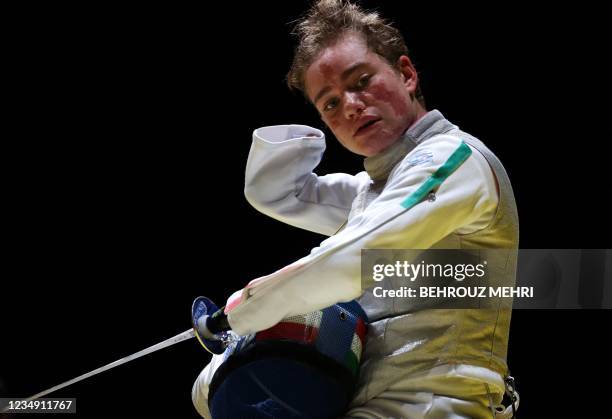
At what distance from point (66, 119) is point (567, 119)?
1.70 metres

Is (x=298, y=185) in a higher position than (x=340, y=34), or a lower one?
lower

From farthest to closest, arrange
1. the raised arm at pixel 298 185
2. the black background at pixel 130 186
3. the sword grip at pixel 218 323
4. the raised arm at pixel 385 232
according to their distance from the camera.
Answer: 1. the black background at pixel 130 186
2. the raised arm at pixel 298 185
3. the sword grip at pixel 218 323
4. the raised arm at pixel 385 232

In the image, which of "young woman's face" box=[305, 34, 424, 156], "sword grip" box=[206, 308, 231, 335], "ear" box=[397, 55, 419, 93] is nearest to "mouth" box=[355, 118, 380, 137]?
"young woman's face" box=[305, 34, 424, 156]

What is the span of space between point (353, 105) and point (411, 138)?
148 millimetres

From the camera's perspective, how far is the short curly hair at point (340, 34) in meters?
1.72

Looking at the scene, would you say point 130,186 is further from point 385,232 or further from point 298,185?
point 385,232

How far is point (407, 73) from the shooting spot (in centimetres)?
176

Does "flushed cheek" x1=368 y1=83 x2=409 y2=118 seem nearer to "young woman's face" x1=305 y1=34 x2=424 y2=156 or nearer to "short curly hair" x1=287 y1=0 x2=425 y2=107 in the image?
"young woman's face" x1=305 y1=34 x2=424 y2=156

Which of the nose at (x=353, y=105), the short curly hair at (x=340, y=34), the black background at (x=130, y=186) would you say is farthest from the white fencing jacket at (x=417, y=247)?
the black background at (x=130, y=186)

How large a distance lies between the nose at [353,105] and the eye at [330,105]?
48 mm

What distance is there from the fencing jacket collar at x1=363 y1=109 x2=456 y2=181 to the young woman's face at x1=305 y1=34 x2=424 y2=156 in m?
0.03

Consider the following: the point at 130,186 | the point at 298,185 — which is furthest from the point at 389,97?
the point at 130,186

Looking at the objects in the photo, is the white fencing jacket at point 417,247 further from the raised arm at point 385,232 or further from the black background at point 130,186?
the black background at point 130,186

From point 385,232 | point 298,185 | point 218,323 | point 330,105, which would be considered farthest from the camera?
point 298,185
